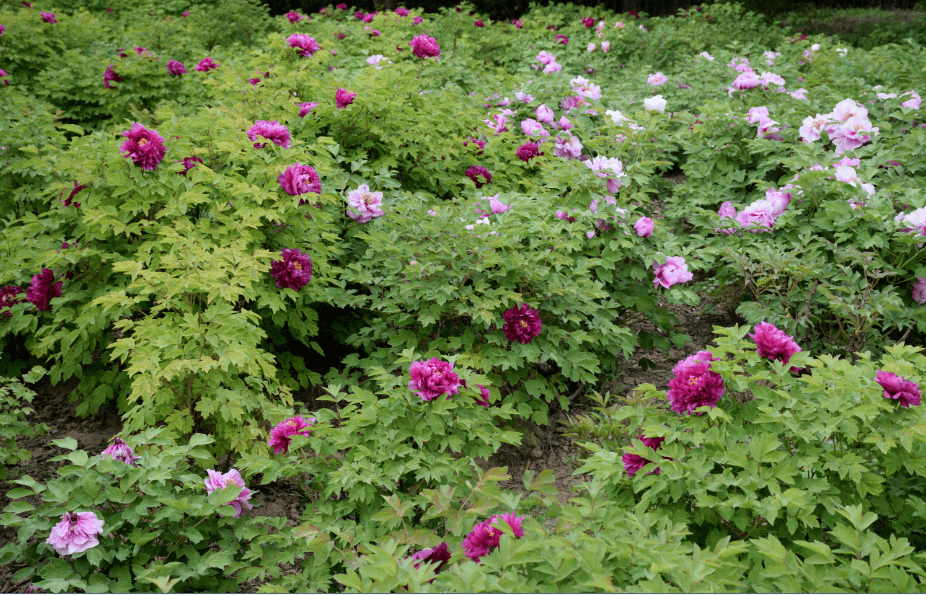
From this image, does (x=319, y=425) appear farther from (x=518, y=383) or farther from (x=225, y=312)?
(x=518, y=383)

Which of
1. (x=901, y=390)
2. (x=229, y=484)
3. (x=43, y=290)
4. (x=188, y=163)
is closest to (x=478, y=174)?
(x=188, y=163)

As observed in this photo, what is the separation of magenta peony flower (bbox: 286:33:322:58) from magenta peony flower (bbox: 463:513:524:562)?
414 centimetres

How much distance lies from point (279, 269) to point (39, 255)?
1.19 m

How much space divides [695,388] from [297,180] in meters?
2.08

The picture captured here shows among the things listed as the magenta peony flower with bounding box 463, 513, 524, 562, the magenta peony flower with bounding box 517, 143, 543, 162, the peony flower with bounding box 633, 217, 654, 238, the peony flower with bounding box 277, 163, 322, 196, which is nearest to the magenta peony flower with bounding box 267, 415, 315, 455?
the magenta peony flower with bounding box 463, 513, 524, 562

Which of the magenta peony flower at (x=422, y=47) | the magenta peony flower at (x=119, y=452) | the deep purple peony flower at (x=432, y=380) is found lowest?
the magenta peony flower at (x=119, y=452)

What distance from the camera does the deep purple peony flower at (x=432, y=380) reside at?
228cm

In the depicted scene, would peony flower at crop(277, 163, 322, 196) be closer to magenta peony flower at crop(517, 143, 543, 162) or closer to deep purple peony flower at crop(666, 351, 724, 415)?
magenta peony flower at crop(517, 143, 543, 162)

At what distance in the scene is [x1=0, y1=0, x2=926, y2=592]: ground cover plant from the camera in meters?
1.96

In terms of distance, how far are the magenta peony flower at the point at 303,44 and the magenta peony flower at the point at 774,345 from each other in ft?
12.9

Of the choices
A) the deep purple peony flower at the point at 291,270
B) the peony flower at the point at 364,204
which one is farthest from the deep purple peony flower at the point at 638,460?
the peony flower at the point at 364,204

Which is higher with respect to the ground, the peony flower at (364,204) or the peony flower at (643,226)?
the peony flower at (364,204)

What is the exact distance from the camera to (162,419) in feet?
9.10

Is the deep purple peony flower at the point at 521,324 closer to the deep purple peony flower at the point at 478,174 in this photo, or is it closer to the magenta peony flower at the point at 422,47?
the deep purple peony flower at the point at 478,174
